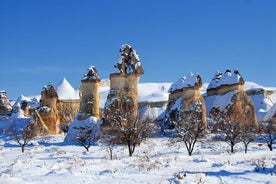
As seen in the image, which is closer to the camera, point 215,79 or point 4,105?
point 215,79

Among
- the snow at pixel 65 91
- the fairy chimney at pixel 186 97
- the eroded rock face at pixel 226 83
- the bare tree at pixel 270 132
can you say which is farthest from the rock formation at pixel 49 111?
the bare tree at pixel 270 132

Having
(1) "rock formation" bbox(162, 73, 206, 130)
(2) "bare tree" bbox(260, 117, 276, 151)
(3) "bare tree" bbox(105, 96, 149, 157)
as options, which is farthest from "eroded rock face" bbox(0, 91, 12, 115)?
(2) "bare tree" bbox(260, 117, 276, 151)

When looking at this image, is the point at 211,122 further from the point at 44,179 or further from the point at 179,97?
the point at 44,179

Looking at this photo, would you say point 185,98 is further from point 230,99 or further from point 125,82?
point 125,82

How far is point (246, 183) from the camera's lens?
8.92m

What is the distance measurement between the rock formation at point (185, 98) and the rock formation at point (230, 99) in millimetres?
3788

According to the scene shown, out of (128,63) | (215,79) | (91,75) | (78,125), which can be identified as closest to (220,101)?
(215,79)

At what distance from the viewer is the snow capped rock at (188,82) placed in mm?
41625

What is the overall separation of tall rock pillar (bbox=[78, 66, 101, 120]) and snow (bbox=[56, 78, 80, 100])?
21.0m

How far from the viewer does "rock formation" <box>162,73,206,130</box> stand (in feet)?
135

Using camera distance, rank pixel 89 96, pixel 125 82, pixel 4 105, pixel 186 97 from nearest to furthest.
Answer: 1. pixel 125 82
2. pixel 89 96
3. pixel 186 97
4. pixel 4 105

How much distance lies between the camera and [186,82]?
42.8 m

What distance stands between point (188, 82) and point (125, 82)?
10.4 m

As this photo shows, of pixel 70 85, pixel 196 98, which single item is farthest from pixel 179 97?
pixel 70 85
